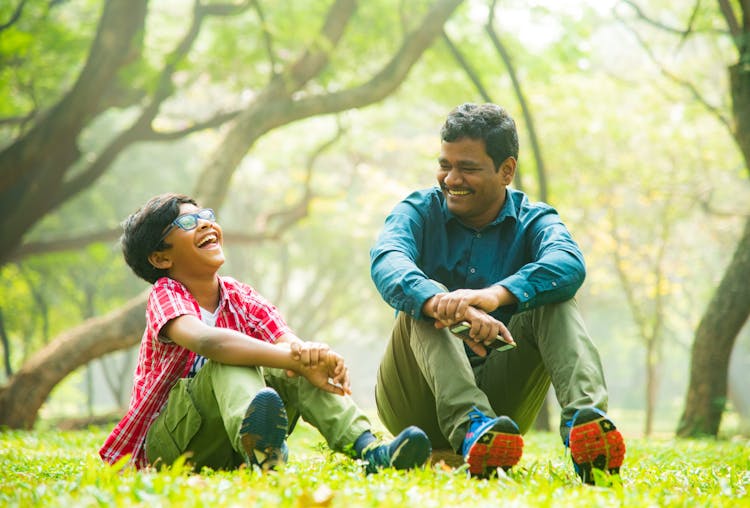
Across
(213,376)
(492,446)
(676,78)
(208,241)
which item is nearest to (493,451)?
(492,446)

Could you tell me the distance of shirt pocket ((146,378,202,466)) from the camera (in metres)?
3.36

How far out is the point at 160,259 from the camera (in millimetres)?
3867

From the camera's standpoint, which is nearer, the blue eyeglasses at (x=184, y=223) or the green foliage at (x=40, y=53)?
the blue eyeglasses at (x=184, y=223)

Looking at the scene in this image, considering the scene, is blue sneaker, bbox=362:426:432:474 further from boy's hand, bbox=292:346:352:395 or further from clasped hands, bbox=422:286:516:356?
clasped hands, bbox=422:286:516:356

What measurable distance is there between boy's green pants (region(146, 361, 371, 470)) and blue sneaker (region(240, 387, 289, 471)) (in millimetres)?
158

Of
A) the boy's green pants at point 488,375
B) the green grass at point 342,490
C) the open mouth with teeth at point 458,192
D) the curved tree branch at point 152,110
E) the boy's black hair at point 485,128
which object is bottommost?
the green grass at point 342,490

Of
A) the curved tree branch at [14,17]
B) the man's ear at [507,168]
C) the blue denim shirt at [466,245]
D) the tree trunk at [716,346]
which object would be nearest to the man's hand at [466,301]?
the blue denim shirt at [466,245]

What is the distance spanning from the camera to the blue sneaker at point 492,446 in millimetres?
3021

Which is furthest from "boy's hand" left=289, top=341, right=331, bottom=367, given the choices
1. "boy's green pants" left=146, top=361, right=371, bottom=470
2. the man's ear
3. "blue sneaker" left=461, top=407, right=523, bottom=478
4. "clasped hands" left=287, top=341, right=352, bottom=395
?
the man's ear

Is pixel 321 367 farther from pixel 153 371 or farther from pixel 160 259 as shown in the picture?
Result: pixel 160 259

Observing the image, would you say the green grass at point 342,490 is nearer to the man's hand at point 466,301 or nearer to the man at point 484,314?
the man at point 484,314

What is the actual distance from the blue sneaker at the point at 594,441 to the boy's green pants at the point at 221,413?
85cm

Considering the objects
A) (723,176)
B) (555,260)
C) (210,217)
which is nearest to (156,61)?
(210,217)

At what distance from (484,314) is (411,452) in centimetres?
69
